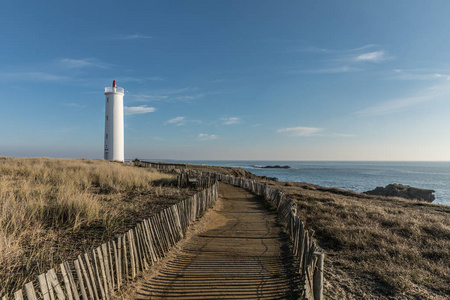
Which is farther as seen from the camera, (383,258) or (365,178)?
(365,178)

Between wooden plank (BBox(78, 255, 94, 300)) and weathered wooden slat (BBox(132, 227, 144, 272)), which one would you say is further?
weathered wooden slat (BBox(132, 227, 144, 272))

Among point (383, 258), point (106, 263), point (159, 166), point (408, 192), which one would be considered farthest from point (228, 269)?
point (408, 192)

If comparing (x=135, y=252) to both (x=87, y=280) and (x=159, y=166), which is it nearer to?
(x=87, y=280)

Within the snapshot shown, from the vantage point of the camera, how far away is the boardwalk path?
4.15 m

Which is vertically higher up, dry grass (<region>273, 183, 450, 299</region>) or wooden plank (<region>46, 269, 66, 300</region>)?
wooden plank (<region>46, 269, 66, 300</region>)

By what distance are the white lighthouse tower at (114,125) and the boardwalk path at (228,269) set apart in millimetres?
26160

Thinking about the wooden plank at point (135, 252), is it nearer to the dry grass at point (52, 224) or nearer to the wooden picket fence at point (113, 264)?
the wooden picket fence at point (113, 264)

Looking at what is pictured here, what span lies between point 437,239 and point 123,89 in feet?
111

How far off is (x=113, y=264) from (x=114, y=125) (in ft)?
95.6

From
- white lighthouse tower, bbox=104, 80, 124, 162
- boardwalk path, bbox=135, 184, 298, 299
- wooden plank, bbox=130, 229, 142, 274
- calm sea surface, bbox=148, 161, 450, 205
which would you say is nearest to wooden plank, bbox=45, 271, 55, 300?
boardwalk path, bbox=135, 184, 298, 299

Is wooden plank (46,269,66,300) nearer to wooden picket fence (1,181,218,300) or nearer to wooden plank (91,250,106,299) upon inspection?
wooden picket fence (1,181,218,300)

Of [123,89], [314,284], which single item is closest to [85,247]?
[314,284]

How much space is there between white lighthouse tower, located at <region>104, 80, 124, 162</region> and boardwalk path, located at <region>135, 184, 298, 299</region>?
85.8 ft

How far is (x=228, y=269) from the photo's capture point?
504 cm
